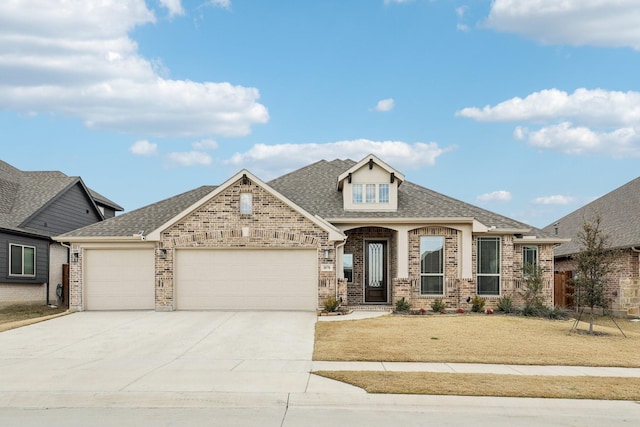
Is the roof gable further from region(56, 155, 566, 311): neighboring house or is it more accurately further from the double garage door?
the double garage door

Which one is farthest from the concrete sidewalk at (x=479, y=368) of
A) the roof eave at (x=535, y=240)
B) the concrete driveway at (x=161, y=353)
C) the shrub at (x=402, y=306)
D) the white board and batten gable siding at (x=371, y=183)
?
the white board and batten gable siding at (x=371, y=183)

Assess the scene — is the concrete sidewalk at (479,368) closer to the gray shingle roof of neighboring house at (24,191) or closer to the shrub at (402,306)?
the shrub at (402,306)

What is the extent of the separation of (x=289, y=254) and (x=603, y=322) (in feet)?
39.6

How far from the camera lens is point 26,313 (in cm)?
2352

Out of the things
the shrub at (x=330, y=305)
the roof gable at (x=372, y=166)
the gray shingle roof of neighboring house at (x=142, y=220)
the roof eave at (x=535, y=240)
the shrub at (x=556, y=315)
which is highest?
the roof gable at (x=372, y=166)

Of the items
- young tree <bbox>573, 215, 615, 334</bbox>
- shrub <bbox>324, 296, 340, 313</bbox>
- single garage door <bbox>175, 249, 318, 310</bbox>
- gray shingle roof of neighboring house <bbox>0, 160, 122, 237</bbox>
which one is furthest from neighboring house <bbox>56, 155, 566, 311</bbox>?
gray shingle roof of neighboring house <bbox>0, 160, 122, 237</bbox>

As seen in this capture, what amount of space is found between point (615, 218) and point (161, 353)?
75.9 feet

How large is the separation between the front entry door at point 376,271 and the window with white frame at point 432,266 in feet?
6.97

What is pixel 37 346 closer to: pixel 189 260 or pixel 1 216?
pixel 189 260

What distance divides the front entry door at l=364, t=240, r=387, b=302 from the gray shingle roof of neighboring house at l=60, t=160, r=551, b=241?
6.49 ft

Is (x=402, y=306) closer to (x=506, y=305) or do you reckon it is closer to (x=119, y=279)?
(x=506, y=305)

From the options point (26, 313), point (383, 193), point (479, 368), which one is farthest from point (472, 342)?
point (26, 313)

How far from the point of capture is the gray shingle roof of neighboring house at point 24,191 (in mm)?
26025

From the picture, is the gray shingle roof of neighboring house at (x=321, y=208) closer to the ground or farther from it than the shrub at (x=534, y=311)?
farther from it
